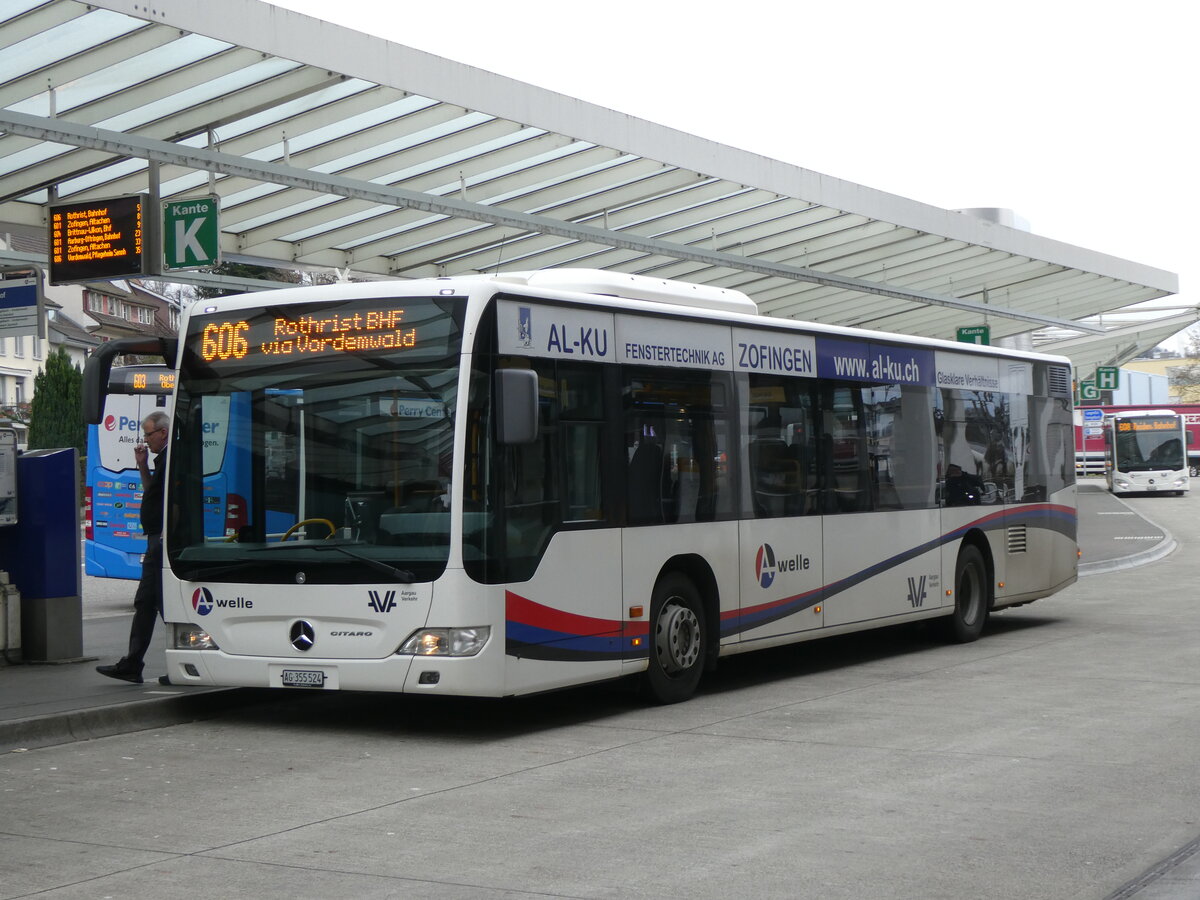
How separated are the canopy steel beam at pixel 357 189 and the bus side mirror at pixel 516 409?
18.6ft

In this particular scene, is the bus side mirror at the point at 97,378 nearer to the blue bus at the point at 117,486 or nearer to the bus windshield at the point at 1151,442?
the blue bus at the point at 117,486

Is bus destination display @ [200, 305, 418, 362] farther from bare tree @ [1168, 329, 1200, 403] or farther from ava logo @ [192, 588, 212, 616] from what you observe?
bare tree @ [1168, 329, 1200, 403]

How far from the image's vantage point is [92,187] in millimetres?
16750

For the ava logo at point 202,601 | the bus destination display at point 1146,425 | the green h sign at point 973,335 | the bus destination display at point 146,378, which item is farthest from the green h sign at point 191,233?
the bus destination display at point 1146,425

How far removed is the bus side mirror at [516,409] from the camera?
9.04 metres

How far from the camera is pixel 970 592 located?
49.8ft

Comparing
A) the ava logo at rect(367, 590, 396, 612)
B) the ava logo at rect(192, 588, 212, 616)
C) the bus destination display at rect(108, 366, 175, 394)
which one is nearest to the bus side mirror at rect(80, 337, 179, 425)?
the ava logo at rect(192, 588, 212, 616)

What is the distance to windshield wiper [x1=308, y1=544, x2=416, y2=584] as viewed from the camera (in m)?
Result: 9.15

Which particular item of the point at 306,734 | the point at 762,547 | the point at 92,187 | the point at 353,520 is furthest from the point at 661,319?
the point at 92,187

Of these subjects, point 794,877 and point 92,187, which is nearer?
point 794,877

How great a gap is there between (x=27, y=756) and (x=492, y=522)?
293 centimetres

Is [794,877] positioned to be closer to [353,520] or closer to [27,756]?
[353,520]

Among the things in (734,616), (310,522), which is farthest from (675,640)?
(310,522)

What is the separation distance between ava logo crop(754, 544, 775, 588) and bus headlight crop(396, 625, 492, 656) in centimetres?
312
